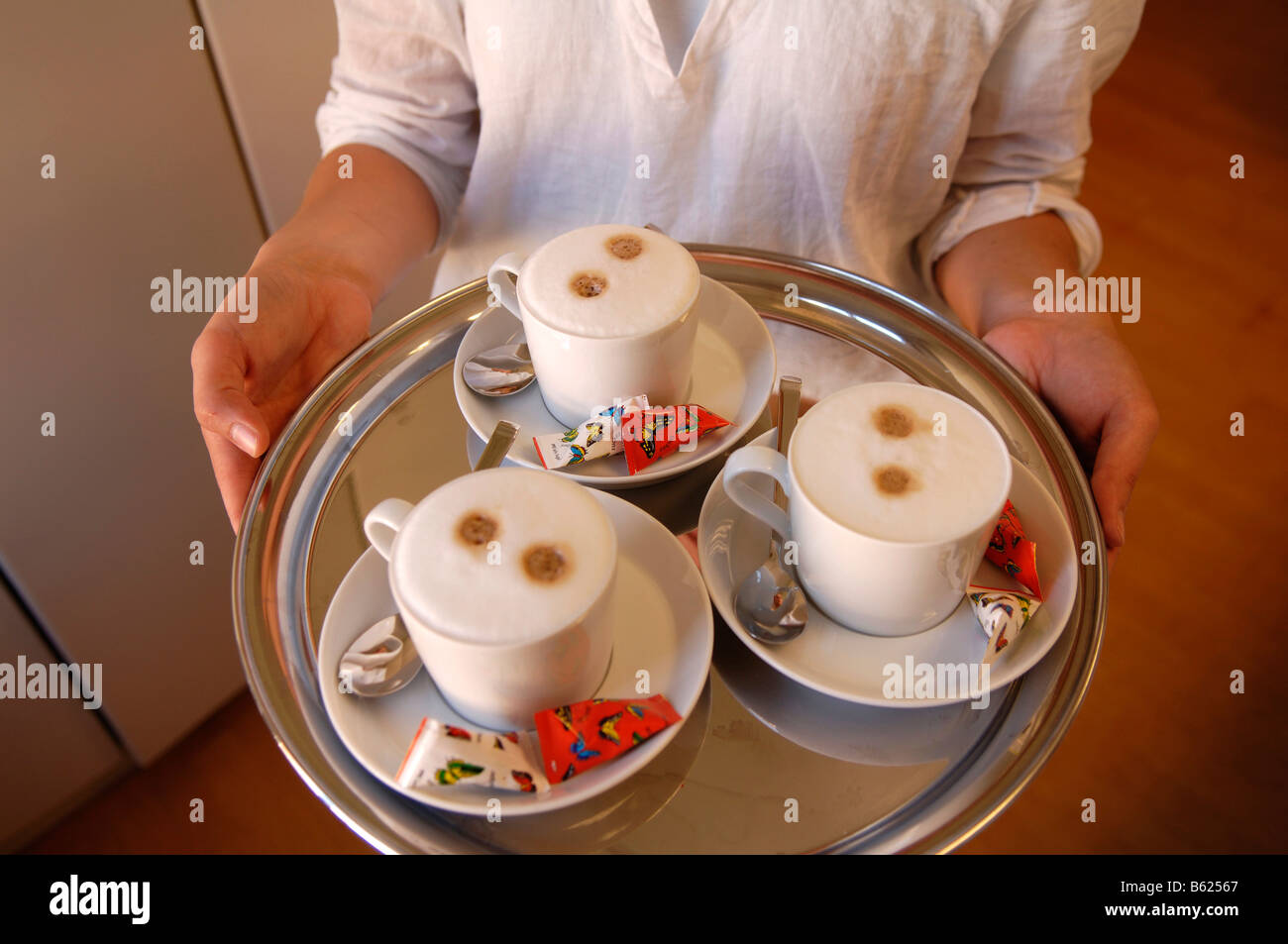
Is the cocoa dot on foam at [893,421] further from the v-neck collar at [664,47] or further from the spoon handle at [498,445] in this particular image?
the v-neck collar at [664,47]

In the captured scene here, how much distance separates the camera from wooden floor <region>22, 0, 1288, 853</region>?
1.62 m

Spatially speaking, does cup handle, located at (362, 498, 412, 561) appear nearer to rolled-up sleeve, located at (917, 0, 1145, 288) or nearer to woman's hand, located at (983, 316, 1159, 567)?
woman's hand, located at (983, 316, 1159, 567)

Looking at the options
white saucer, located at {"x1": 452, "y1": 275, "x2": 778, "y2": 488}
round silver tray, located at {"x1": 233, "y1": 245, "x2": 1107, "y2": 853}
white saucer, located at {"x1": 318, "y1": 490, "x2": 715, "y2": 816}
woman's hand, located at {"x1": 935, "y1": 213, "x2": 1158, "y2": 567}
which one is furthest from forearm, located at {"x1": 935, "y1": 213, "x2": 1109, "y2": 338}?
white saucer, located at {"x1": 318, "y1": 490, "x2": 715, "y2": 816}

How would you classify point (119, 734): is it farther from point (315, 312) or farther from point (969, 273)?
point (969, 273)

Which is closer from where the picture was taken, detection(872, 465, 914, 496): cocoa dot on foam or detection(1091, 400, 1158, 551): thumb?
detection(872, 465, 914, 496): cocoa dot on foam

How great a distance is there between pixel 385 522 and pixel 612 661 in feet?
0.61

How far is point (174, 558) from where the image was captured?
1.52m

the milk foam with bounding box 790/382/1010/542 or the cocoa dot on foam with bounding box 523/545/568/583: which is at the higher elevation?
the milk foam with bounding box 790/382/1010/542

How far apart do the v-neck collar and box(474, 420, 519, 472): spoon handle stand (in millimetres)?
405

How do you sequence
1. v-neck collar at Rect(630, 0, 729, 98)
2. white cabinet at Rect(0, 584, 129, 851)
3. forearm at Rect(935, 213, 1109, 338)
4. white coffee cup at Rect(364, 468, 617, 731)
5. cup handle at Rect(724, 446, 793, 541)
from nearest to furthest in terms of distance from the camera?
white coffee cup at Rect(364, 468, 617, 731)
cup handle at Rect(724, 446, 793, 541)
v-neck collar at Rect(630, 0, 729, 98)
forearm at Rect(935, 213, 1109, 338)
white cabinet at Rect(0, 584, 129, 851)

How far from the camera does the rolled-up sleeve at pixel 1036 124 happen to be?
100cm

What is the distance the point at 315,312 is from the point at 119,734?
0.97 m

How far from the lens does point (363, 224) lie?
3.53ft

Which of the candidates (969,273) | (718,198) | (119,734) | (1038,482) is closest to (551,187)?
(718,198)
